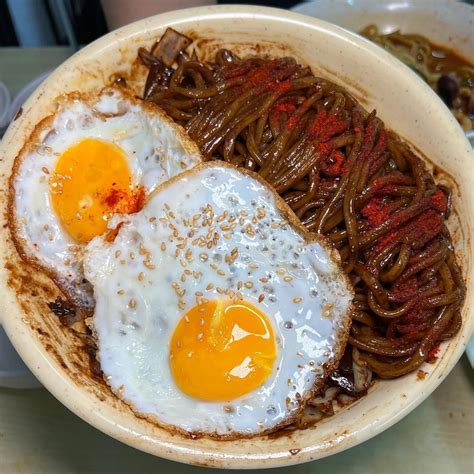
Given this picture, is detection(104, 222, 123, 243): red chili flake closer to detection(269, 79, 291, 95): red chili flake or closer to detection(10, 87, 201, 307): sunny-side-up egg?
detection(10, 87, 201, 307): sunny-side-up egg

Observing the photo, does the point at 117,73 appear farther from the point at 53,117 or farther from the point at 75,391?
the point at 75,391

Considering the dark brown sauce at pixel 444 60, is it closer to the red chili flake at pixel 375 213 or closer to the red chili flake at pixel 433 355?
the red chili flake at pixel 375 213

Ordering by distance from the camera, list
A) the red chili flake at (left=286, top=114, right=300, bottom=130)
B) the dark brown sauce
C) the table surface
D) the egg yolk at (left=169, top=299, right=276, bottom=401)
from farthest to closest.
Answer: the dark brown sauce, the table surface, the red chili flake at (left=286, top=114, right=300, bottom=130), the egg yolk at (left=169, top=299, right=276, bottom=401)

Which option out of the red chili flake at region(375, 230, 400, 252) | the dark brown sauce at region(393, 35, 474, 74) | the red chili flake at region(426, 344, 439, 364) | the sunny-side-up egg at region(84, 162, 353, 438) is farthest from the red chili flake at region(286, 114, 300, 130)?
Answer: the dark brown sauce at region(393, 35, 474, 74)

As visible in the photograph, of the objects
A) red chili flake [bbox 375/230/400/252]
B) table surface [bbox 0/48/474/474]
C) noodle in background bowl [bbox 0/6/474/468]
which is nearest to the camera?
noodle in background bowl [bbox 0/6/474/468]

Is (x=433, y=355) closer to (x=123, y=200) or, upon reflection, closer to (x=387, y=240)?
(x=387, y=240)

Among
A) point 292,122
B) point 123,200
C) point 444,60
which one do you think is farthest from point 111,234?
point 444,60

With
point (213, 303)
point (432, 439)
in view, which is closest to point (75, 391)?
point (213, 303)
